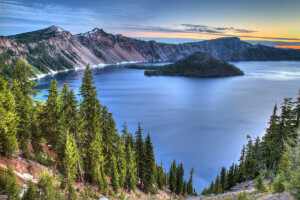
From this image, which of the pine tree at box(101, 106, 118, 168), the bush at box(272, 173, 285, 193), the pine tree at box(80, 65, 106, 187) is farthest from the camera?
the pine tree at box(101, 106, 118, 168)

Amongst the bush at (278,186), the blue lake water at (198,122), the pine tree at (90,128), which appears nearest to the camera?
the bush at (278,186)

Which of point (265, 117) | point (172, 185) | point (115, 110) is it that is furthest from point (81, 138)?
point (265, 117)

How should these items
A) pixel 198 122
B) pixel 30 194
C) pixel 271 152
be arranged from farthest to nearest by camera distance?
1. pixel 198 122
2. pixel 271 152
3. pixel 30 194

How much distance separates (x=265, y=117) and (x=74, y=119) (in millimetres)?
93577

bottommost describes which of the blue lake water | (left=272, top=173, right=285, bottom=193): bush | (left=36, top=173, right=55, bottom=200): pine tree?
the blue lake water

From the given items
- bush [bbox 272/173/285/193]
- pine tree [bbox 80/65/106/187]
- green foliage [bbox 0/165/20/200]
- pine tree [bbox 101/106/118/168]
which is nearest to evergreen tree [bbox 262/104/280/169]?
bush [bbox 272/173/285/193]

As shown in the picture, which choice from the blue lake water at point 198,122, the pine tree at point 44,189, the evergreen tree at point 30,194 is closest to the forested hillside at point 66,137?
the pine tree at point 44,189

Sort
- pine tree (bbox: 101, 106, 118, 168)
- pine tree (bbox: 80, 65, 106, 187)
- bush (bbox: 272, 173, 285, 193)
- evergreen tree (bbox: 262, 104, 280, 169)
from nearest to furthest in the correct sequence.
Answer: bush (bbox: 272, 173, 285, 193) → pine tree (bbox: 80, 65, 106, 187) → pine tree (bbox: 101, 106, 118, 168) → evergreen tree (bbox: 262, 104, 280, 169)

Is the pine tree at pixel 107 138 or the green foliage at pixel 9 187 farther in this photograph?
the pine tree at pixel 107 138

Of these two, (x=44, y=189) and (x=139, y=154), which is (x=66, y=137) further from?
(x=139, y=154)

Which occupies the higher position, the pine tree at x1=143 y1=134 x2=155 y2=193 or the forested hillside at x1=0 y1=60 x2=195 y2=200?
the forested hillside at x1=0 y1=60 x2=195 y2=200

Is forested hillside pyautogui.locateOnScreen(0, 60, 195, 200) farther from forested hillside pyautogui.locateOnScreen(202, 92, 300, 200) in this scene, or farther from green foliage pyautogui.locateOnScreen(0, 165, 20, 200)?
forested hillside pyautogui.locateOnScreen(202, 92, 300, 200)

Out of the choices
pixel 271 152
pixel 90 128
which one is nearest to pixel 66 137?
pixel 90 128

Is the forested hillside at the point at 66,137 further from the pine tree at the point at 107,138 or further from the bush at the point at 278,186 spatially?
the bush at the point at 278,186
